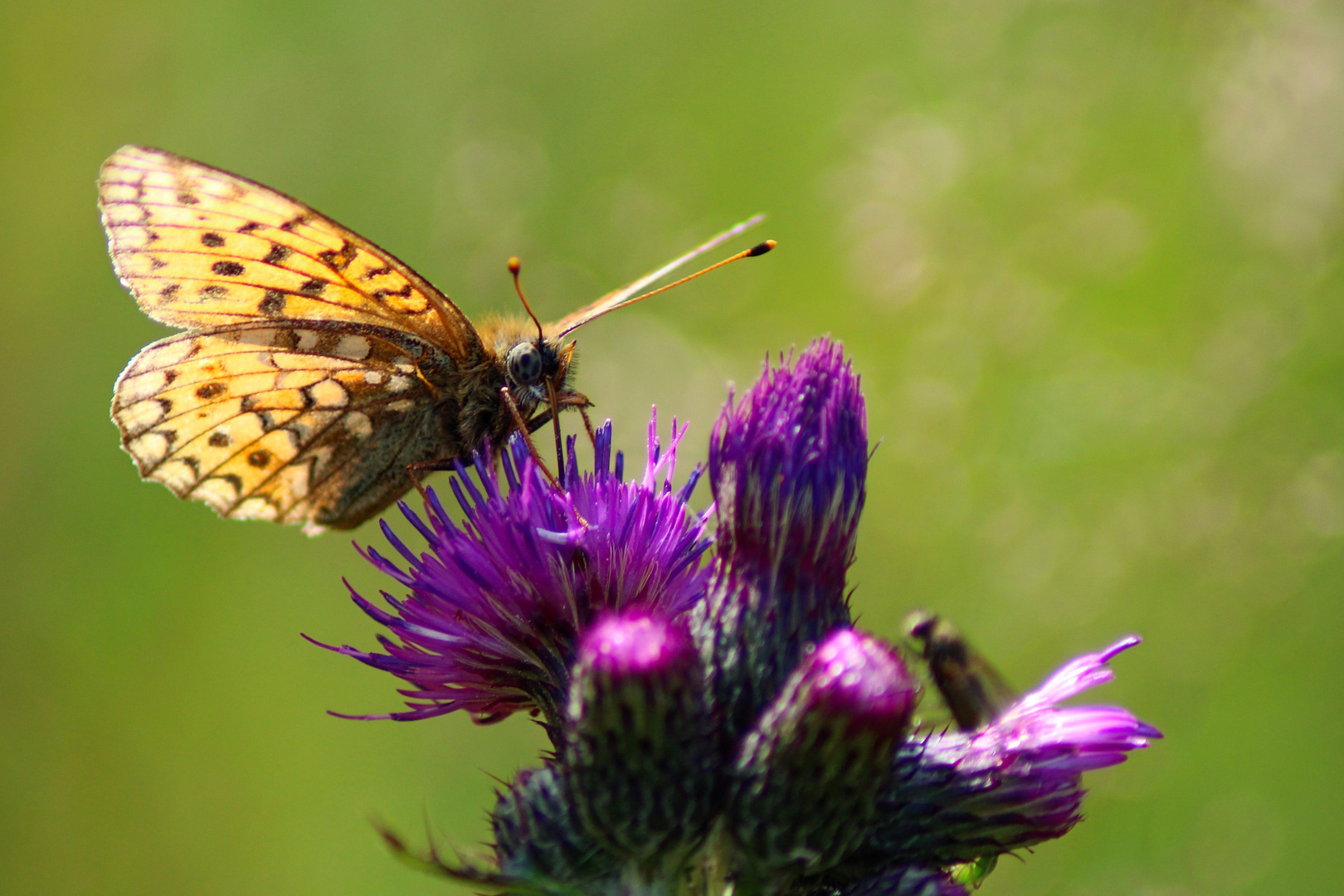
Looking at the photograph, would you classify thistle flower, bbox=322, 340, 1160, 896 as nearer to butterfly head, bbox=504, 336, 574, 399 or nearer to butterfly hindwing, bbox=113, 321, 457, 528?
butterfly head, bbox=504, 336, 574, 399

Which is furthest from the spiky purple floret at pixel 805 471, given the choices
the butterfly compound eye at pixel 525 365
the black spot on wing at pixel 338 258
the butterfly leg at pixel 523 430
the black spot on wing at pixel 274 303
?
the black spot on wing at pixel 274 303

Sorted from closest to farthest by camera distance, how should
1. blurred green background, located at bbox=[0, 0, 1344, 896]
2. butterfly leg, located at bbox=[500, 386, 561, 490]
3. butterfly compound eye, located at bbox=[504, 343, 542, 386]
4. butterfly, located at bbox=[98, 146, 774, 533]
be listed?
1. butterfly leg, located at bbox=[500, 386, 561, 490]
2. butterfly compound eye, located at bbox=[504, 343, 542, 386]
3. butterfly, located at bbox=[98, 146, 774, 533]
4. blurred green background, located at bbox=[0, 0, 1344, 896]

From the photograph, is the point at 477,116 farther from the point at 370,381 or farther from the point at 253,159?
the point at 370,381

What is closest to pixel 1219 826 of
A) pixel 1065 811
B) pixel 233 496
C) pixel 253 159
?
pixel 1065 811

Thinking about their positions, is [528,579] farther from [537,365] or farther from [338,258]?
[338,258]

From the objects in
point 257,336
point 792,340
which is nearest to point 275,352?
point 257,336

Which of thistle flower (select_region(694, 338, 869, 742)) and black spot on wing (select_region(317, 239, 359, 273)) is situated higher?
black spot on wing (select_region(317, 239, 359, 273))

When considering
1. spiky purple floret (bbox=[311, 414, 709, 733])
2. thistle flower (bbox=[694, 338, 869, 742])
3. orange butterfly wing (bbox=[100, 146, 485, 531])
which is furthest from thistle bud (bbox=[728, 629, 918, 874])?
orange butterfly wing (bbox=[100, 146, 485, 531])
